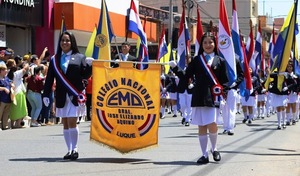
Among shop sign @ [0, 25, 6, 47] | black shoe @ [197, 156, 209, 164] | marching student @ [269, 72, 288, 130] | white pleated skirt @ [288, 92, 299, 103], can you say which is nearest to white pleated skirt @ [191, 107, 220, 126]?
black shoe @ [197, 156, 209, 164]

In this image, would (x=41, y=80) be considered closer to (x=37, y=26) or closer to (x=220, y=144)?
(x=220, y=144)

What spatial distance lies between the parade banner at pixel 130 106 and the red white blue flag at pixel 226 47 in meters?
2.28

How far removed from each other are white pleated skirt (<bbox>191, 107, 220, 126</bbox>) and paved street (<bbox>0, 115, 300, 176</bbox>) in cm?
67

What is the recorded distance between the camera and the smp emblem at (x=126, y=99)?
32.4 feet

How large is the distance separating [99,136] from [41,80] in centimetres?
859

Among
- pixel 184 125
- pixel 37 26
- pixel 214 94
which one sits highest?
pixel 37 26

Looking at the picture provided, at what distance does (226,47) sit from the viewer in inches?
482

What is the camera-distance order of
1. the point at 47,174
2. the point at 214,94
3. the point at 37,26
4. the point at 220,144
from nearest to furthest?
the point at 47,174 < the point at 214,94 < the point at 220,144 < the point at 37,26

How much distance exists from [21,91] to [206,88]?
894 cm

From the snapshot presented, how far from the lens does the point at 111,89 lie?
32.7ft

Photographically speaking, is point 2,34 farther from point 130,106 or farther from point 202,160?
point 202,160

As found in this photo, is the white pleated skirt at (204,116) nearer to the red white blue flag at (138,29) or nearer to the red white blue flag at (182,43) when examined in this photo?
the red white blue flag at (182,43)

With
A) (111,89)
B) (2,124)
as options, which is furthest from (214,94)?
(2,124)

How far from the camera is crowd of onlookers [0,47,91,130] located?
1669 centimetres
